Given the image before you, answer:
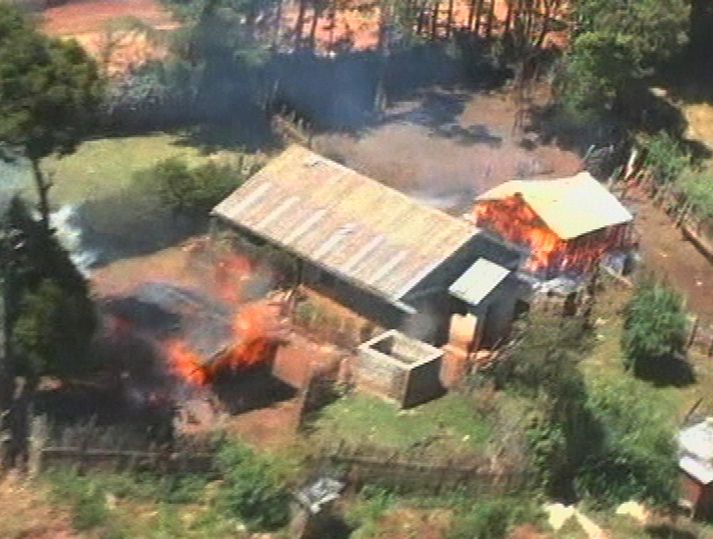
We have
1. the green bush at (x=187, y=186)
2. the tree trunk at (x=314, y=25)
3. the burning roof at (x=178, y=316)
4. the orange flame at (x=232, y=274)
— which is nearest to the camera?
the burning roof at (x=178, y=316)

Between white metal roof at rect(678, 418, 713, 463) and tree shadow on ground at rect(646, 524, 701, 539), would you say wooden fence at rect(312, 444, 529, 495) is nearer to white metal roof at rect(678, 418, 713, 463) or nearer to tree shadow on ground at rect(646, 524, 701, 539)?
tree shadow on ground at rect(646, 524, 701, 539)

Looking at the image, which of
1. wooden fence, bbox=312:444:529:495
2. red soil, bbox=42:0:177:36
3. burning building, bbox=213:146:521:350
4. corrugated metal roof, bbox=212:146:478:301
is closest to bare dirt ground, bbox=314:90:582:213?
corrugated metal roof, bbox=212:146:478:301

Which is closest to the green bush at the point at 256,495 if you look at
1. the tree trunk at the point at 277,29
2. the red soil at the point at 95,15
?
the tree trunk at the point at 277,29

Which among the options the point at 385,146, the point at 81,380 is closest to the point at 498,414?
the point at 81,380

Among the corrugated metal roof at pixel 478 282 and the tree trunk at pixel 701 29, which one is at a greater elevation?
the tree trunk at pixel 701 29

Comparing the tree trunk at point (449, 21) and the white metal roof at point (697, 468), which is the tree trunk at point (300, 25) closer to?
the tree trunk at point (449, 21)
